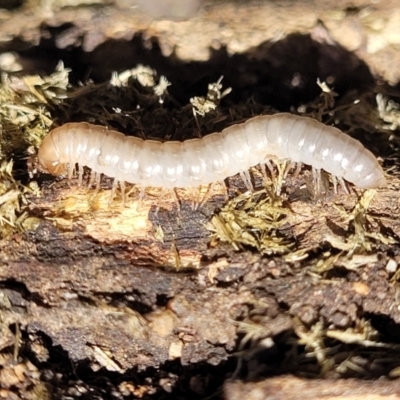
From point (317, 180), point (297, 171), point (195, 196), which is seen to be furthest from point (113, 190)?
point (317, 180)

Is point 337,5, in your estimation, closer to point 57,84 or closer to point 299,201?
point 299,201

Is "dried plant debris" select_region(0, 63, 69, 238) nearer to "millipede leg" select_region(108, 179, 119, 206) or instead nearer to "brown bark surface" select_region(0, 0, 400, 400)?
"brown bark surface" select_region(0, 0, 400, 400)

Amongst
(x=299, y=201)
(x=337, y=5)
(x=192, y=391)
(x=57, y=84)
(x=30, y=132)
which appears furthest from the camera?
(x=337, y=5)

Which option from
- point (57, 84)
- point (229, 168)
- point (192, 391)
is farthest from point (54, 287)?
point (57, 84)

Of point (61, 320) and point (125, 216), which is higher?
point (125, 216)

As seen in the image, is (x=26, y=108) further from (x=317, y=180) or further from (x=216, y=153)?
(x=317, y=180)

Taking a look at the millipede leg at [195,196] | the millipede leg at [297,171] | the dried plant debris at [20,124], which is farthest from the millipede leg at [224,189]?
the dried plant debris at [20,124]

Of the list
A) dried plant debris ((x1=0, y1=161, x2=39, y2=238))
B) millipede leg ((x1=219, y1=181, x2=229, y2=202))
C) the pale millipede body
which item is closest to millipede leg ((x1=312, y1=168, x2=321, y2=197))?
the pale millipede body
